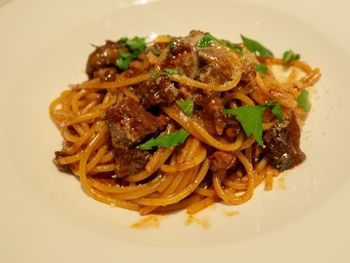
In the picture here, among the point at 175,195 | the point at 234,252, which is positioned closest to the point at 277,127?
the point at 175,195

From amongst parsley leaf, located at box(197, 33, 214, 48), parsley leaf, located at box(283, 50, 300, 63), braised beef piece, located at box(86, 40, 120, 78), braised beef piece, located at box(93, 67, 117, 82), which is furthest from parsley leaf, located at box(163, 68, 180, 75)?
Result: parsley leaf, located at box(283, 50, 300, 63)

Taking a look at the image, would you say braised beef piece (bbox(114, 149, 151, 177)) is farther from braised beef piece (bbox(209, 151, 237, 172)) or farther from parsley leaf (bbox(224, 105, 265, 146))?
parsley leaf (bbox(224, 105, 265, 146))

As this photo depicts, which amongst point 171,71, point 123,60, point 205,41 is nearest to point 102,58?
point 123,60

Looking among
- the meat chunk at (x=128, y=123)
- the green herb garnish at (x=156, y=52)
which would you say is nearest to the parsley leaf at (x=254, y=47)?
the green herb garnish at (x=156, y=52)

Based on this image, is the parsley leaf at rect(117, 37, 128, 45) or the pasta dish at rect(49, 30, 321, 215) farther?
the parsley leaf at rect(117, 37, 128, 45)

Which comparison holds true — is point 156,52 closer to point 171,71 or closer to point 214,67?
point 171,71
